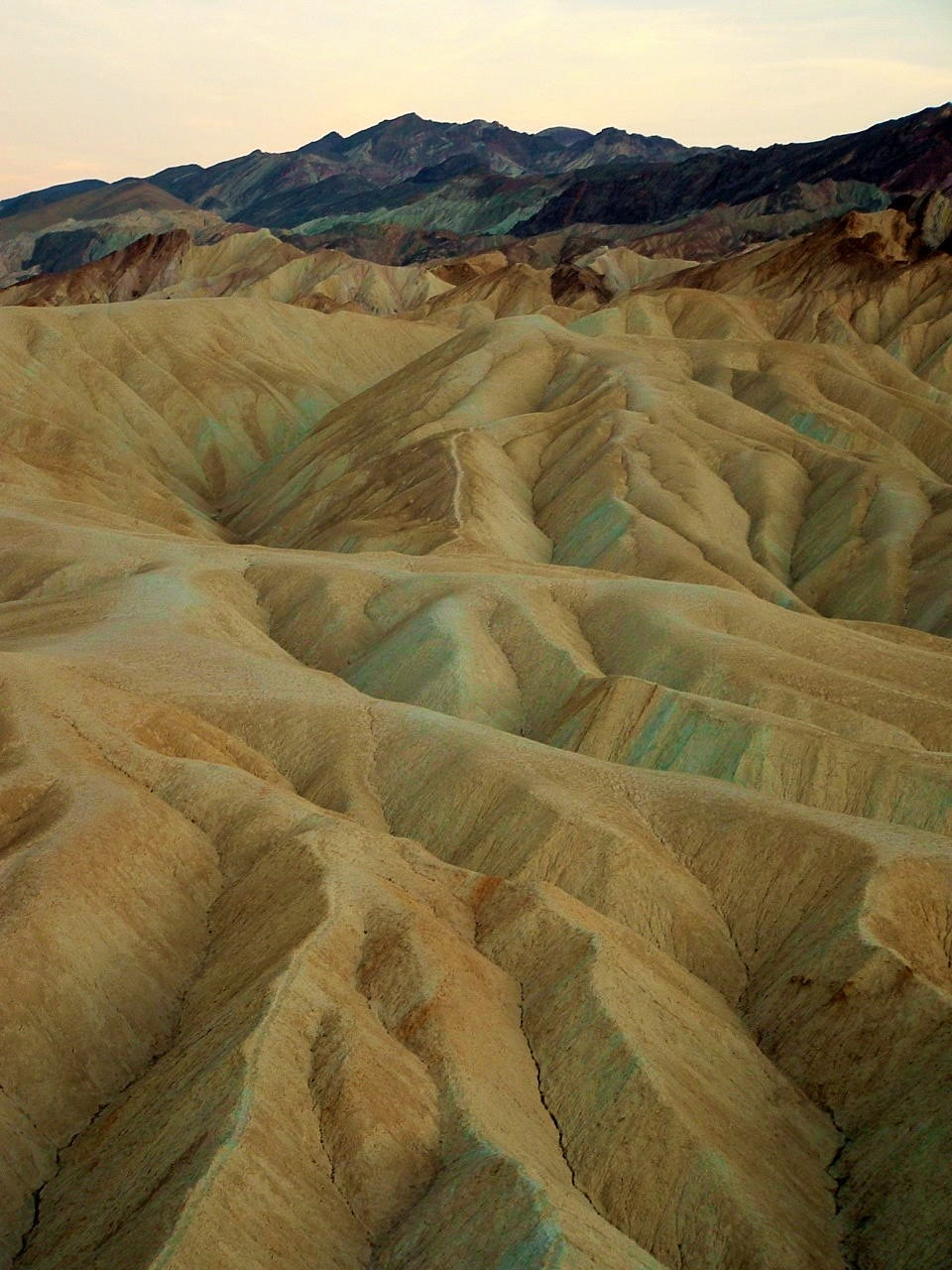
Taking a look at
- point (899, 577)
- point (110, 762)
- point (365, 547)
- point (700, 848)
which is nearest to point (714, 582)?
point (899, 577)

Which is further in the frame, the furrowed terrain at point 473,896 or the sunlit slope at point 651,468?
the sunlit slope at point 651,468

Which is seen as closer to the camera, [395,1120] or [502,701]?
[395,1120]

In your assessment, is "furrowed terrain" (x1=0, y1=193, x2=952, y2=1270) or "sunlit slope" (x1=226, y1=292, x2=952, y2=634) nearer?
"furrowed terrain" (x1=0, y1=193, x2=952, y2=1270)

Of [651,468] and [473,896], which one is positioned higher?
[473,896]

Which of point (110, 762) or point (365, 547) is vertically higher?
point (110, 762)

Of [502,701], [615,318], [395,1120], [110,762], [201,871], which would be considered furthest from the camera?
[615,318]

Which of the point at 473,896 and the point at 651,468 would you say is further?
the point at 651,468

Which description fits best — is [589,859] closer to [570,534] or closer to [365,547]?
[365,547]

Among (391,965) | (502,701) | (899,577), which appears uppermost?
(391,965)
